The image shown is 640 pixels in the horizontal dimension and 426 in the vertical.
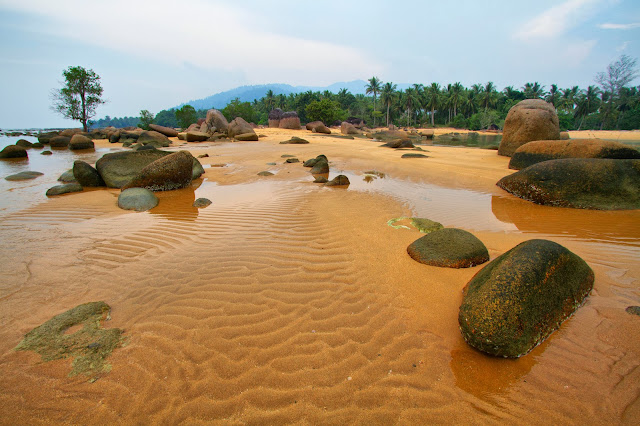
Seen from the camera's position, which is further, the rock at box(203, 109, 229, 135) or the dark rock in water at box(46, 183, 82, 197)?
the rock at box(203, 109, 229, 135)

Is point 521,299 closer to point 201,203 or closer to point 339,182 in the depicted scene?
point 201,203

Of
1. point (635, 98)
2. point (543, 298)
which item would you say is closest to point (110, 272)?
point (543, 298)

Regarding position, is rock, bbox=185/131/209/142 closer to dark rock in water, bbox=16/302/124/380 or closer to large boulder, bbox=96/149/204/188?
large boulder, bbox=96/149/204/188

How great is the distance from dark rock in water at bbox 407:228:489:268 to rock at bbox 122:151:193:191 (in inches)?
276

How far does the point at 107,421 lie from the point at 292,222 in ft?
13.1

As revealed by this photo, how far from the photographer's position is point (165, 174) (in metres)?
8.11

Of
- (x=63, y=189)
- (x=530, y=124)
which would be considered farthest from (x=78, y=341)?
(x=530, y=124)

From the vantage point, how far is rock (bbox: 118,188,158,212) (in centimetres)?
653

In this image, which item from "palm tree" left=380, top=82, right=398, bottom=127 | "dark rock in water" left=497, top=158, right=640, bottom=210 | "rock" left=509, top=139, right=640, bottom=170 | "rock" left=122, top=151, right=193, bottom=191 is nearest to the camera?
"dark rock in water" left=497, top=158, right=640, bottom=210

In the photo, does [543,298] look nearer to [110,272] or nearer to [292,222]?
[292,222]

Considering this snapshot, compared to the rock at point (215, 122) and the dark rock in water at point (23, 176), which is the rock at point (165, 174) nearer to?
the dark rock in water at point (23, 176)

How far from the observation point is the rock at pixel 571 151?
807 cm

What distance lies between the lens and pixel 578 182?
249 inches

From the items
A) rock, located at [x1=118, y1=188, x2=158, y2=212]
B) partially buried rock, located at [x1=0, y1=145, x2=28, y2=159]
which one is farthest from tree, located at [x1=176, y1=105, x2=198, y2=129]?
rock, located at [x1=118, y1=188, x2=158, y2=212]
